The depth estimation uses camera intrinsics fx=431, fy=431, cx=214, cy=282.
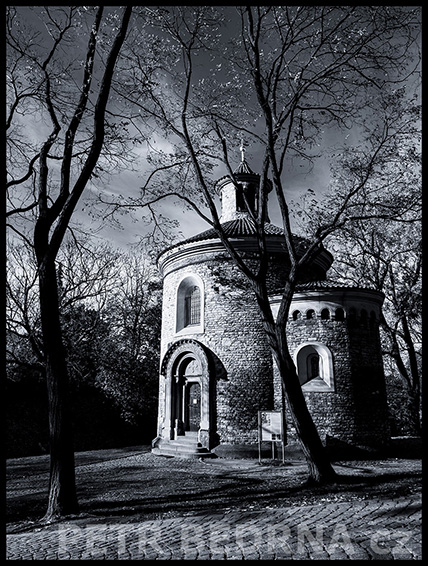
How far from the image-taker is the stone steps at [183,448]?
14891 millimetres

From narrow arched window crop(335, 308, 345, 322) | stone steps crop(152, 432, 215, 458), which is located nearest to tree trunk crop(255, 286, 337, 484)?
narrow arched window crop(335, 308, 345, 322)

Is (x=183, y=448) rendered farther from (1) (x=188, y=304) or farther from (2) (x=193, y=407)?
(1) (x=188, y=304)

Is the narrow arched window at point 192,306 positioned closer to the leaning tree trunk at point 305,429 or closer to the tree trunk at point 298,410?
the tree trunk at point 298,410

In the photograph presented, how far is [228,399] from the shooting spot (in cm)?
1534

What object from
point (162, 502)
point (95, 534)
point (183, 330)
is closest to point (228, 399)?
point (183, 330)

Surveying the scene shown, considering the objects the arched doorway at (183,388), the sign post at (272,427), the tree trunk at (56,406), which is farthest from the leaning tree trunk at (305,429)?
the arched doorway at (183,388)

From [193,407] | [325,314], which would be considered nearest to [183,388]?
[193,407]

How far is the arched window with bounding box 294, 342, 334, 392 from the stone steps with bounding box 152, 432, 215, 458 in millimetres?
4162

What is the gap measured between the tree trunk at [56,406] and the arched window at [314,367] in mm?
8866

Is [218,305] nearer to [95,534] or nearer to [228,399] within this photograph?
[228,399]

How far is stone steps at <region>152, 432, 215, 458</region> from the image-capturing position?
14891mm

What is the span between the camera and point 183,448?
51.2 feet

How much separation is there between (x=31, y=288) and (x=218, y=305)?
8500 millimetres

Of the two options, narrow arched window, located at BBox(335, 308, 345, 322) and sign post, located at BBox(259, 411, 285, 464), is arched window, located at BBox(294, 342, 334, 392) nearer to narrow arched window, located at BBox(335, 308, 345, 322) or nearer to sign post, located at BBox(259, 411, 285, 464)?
narrow arched window, located at BBox(335, 308, 345, 322)
